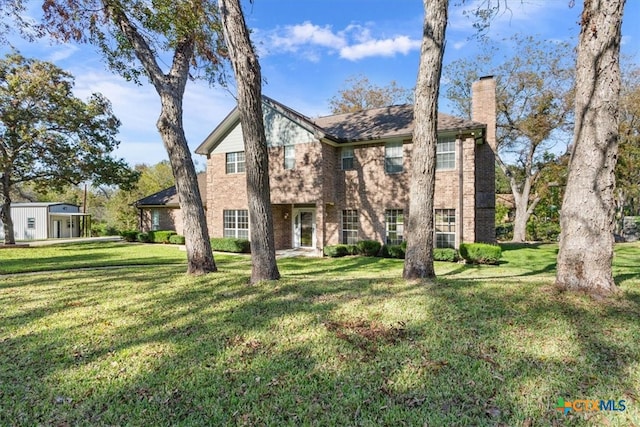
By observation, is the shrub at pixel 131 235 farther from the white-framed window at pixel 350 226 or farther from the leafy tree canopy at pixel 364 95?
the leafy tree canopy at pixel 364 95

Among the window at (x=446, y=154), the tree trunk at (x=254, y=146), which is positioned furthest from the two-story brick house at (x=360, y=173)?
the tree trunk at (x=254, y=146)

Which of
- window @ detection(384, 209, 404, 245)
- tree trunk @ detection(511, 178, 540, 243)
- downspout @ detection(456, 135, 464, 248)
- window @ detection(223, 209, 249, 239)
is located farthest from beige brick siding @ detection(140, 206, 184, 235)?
tree trunk @ detection(511, 178, 540, 243)

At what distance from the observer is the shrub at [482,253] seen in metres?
12.2

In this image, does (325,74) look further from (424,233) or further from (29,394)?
(29,394)

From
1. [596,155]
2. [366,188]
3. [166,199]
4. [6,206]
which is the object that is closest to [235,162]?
[366,188]

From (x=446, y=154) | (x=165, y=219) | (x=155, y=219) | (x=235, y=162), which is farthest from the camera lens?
(x=155, y=219)

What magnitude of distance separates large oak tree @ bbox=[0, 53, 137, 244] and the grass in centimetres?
1804

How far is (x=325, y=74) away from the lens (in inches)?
682

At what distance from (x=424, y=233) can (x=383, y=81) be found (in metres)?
28.2

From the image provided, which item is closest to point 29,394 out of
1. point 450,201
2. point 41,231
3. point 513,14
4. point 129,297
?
point 129,297

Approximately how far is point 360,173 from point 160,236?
1485cm

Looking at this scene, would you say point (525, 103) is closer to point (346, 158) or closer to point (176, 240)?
point (346, 158)

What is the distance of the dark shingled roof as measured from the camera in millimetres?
13875

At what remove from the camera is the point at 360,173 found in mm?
15508
